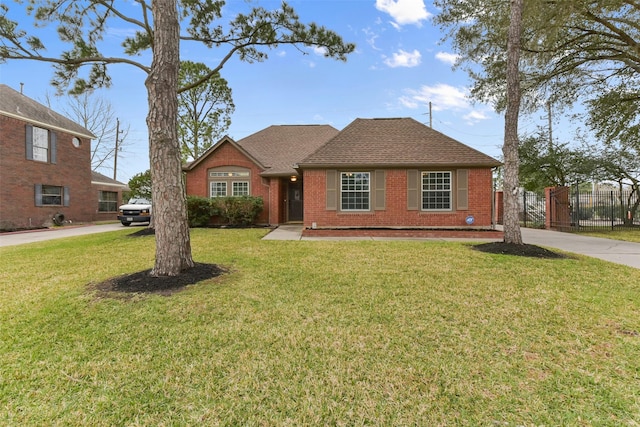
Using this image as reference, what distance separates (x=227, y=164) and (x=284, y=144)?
4028 millimetres

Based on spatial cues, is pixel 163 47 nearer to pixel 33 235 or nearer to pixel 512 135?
pixel 512 135

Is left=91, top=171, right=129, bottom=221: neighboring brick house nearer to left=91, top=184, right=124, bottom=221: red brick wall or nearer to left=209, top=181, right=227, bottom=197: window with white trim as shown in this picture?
left=91, top=184, right=124, bottom=221: red brick wall

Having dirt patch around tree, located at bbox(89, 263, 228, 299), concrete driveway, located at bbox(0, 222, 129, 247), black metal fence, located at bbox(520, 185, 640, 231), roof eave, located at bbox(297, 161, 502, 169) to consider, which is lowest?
dirt patch around tree, located at bbox(89, 263, 228, 299)

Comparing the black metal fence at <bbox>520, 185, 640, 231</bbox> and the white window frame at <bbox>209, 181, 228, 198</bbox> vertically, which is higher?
the white window frame at <bbox>209, 181, 228, 198</bbox>

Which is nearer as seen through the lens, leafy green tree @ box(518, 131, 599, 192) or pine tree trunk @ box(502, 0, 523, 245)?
pine tree trunk @ box(502, 0, 523, 245)

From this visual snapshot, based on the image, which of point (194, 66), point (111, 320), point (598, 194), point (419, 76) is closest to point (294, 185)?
point (419, 76)

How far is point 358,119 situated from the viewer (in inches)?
553

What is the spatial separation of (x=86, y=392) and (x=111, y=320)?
4.79ft

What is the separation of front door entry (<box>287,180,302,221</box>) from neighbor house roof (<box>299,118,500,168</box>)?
4734 millimetres

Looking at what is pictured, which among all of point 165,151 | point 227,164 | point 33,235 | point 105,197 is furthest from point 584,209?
point 105,197

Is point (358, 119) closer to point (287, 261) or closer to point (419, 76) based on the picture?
point (419, 76)

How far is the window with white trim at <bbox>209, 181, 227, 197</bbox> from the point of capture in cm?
1565

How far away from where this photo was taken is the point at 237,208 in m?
14.3

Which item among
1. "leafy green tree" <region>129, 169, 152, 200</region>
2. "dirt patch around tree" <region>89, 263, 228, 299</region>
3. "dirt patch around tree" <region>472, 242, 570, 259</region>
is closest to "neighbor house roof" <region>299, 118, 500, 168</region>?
"dirt patch around tree" <region>472, 242, 570, 259</region>
